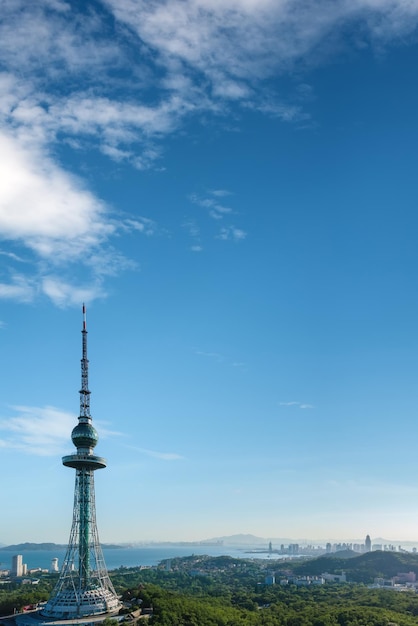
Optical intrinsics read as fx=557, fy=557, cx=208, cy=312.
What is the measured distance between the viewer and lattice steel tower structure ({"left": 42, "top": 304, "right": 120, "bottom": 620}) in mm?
55656

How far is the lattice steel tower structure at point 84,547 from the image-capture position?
2191 inches

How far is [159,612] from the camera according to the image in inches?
2098

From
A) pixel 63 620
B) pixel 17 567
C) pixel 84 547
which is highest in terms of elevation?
pixel 84 547

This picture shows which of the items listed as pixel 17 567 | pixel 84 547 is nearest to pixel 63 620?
pixel 84 547

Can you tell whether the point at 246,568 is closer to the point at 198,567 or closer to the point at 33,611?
the point at 198,567

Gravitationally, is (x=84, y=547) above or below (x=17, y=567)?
above

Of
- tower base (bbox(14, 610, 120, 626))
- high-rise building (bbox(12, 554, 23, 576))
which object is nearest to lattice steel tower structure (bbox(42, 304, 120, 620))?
tower base (bbox(14, 610, 120, 626))

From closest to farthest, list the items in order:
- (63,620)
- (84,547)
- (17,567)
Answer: (63,620)
(84,547)
(17,567)

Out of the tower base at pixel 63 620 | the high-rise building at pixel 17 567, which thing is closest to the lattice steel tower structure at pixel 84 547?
the tower base at pixel 63 620

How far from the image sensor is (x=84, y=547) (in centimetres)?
6075

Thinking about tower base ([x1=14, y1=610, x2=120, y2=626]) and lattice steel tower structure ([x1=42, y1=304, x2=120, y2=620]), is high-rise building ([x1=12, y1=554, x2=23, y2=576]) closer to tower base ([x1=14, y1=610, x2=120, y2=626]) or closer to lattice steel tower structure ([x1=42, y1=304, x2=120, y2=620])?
lattice steel tower structure ([x1=42, y1=304, x2=120, y2=620])

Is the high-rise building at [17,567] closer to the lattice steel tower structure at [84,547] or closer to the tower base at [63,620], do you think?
the lattice steel tower structure at [84,547]

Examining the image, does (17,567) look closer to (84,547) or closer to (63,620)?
(84,547)

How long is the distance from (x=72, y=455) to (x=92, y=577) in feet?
42.3
